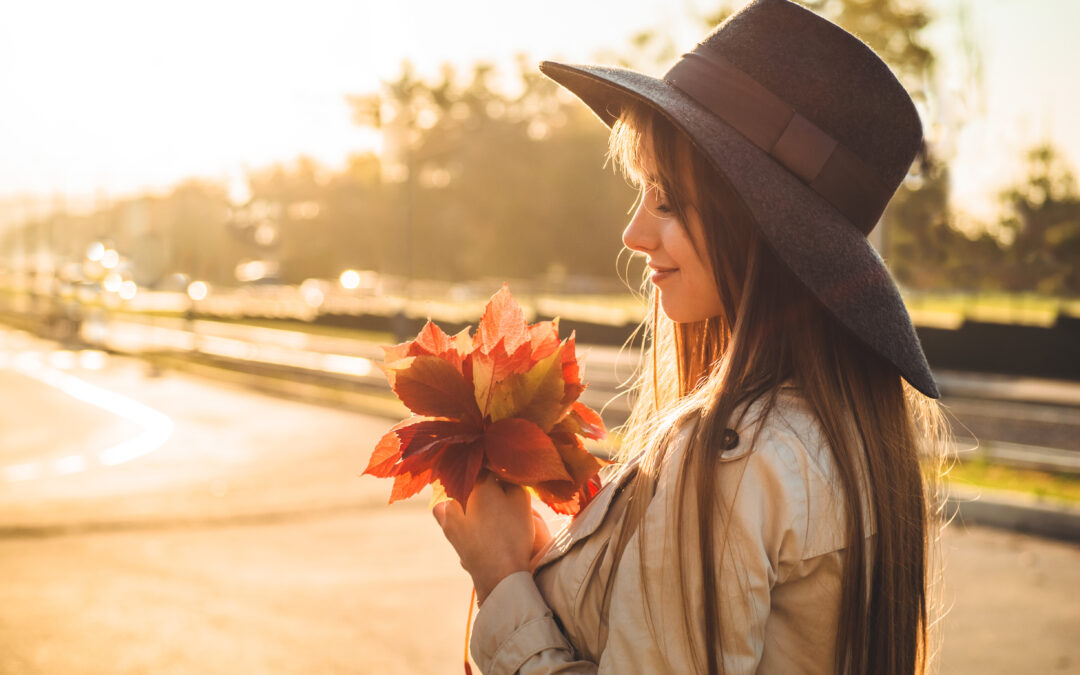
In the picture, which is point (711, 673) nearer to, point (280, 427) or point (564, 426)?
point (564, 426)

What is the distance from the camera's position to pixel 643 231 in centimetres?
168

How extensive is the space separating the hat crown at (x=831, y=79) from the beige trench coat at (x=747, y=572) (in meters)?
0.39

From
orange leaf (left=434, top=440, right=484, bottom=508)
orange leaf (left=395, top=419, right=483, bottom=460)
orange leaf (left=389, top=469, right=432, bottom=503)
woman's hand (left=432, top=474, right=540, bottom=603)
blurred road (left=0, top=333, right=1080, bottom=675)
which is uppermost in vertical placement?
orange leaf (left=395, top=419, right=483, bottom=460)

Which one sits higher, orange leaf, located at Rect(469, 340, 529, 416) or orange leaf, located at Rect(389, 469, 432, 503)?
orange leaf, located at Rect(469, 340, 529, 416)

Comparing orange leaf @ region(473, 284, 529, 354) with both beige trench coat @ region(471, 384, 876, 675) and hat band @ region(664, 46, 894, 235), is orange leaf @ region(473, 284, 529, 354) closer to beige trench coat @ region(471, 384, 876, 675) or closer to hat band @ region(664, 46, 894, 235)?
beige trench coat @ region(471, 384, 876, 675)

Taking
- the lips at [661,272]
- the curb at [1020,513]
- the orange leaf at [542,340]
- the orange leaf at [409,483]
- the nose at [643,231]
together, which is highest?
the nose at [643,231]

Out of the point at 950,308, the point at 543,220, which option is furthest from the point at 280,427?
the point at 543,220

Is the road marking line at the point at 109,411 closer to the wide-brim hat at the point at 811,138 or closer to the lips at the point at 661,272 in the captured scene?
the lips at the point at 661,272

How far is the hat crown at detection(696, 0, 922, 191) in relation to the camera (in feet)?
5.09

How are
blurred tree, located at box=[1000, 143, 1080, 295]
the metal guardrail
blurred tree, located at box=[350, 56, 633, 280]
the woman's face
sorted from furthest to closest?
blurred tree, located at box=[350, 56, 633, 280] → blurred tree, located at box=[1000, 143, 1080, 295] → the metal guardrail → the woman's face

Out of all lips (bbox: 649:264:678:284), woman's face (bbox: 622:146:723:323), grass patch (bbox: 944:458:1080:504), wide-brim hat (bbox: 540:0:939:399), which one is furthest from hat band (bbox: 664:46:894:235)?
grass patch (bbox: 944:458:1080:504)

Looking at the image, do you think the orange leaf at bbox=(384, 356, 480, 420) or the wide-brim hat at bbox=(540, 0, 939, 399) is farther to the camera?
the orange leaf at bbox=(384, 356, 480, 420)

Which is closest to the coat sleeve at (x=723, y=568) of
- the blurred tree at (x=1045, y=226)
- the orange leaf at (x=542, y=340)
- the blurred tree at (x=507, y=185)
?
the orange leaf at (x=542, y=340)

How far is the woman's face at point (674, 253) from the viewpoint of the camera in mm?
1633
